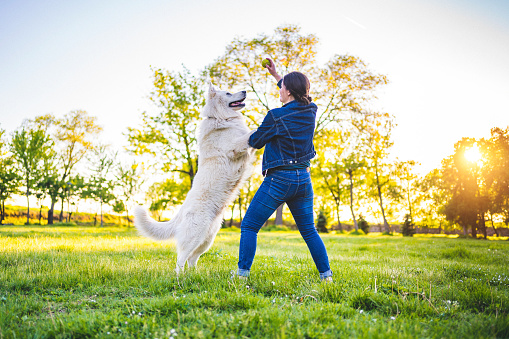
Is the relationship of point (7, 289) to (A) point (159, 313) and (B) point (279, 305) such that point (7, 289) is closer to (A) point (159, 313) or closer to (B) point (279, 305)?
(A) point (159, 313)

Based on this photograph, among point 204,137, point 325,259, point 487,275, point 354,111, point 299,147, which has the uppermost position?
point 354,111

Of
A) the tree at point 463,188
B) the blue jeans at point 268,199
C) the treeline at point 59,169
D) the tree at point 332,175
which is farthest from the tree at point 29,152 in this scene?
the tree at point 463,188

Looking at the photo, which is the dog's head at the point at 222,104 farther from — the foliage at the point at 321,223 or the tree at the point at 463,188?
the tree at the point at 463,188

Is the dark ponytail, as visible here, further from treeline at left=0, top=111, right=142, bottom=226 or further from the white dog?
treeline at left=0, top=111, right=142, bottom=226

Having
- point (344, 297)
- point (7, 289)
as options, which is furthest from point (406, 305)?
point (7, 289)

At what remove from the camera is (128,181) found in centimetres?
3222

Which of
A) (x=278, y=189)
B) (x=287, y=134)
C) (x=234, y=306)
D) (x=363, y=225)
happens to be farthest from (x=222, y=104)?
(x=363, y=225)

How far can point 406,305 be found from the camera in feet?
8.45

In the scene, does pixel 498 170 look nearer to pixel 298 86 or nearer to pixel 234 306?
pixel 298 86

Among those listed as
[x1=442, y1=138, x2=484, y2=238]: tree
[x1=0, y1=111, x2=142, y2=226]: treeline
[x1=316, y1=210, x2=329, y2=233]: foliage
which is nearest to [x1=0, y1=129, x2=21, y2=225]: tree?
[x1=0, y1=111, x2=142, y2=226]: treeline

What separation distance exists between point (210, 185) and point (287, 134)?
1.51 metres

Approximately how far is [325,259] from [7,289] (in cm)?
367

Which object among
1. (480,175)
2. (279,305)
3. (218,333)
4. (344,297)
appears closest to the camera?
(218,333)

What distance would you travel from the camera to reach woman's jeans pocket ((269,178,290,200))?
3326 mm
